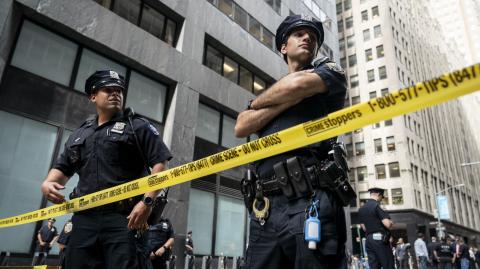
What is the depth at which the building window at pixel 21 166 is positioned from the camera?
9039 millimetres

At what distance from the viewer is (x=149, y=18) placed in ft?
46.5

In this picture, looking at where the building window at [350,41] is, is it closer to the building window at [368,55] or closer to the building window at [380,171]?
the building window at [368,55]

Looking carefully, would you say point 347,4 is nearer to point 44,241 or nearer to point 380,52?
point 380,52

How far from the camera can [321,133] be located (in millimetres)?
1930

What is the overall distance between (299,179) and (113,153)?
1.86 meters

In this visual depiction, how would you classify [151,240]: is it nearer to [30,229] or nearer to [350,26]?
[30,229]

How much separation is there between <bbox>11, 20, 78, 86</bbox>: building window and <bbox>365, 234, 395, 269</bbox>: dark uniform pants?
10062 mm

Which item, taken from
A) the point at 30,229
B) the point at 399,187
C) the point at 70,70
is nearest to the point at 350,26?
the point at 399,187

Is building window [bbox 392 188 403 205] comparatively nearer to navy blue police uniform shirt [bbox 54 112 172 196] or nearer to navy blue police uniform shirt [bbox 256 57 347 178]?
navy blue police uniform shirt [bbox 54 112 172 196]

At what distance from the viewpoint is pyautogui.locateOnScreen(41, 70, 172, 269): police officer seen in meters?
2.72

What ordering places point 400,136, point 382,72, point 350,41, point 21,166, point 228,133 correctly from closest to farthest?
point 21,166
point 228,133
point 400,136
point 382,72
point 350,41

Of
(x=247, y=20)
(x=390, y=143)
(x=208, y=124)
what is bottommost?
(x=208, y=124)

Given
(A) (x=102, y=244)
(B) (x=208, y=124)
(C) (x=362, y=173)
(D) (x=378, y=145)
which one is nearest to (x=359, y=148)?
(D) (x=378, y=145)

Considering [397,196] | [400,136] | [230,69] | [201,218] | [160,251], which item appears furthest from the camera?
[400,136]
